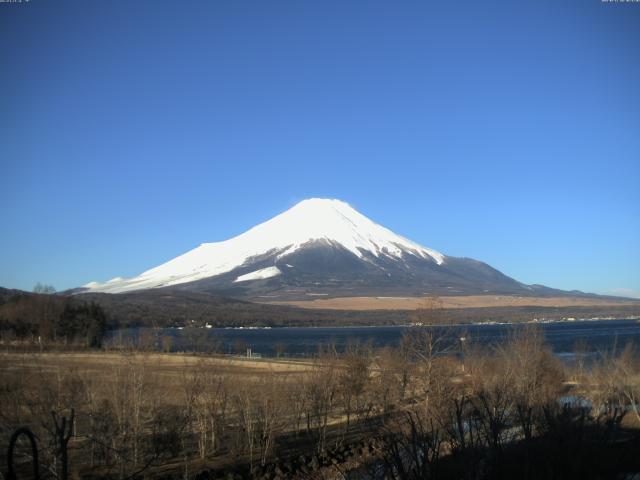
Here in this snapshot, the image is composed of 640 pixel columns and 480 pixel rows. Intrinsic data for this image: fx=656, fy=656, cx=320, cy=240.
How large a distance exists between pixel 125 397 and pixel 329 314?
17118cm

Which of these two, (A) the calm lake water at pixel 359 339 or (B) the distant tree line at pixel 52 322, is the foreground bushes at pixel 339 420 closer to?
(A) the calm lake water at pixel 359 339

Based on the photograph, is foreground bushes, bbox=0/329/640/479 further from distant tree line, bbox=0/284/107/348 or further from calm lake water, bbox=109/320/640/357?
distant tree line, bbox=0/284/107/348

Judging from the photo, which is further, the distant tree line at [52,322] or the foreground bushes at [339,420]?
the distant tree line at [52,322]

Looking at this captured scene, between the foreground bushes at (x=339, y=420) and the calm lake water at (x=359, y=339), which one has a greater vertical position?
the foreground bushes at (x=339, y=420)

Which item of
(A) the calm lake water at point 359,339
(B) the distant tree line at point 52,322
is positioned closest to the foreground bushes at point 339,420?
(A) the calm lake water at point 359,339

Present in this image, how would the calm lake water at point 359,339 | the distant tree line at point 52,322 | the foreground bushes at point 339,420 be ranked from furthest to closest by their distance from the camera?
1. the distant tree line at point 52,322
2. the calm lake water at point 359,339
3. the foreground bushes at point 339,420

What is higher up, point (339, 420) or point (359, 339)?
point (359, 339)

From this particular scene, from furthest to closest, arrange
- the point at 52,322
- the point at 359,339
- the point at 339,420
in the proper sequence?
the point at 52,322 < the point at 359,339 < the point at 339,420

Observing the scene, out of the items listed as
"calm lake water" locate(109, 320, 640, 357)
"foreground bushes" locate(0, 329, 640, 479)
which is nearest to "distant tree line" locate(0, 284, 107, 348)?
"calm lake water" locate(109, 320, 640, 357)

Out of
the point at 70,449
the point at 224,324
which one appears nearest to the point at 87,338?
the point at 70,449

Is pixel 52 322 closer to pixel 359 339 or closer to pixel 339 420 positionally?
pixel 359 339

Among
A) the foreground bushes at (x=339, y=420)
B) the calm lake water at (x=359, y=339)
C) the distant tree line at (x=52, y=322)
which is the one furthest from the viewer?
the distant tree line at (x=52, y=322)

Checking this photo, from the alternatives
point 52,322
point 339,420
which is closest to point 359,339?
point 339,420

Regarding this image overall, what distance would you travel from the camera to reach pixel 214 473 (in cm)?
1602
